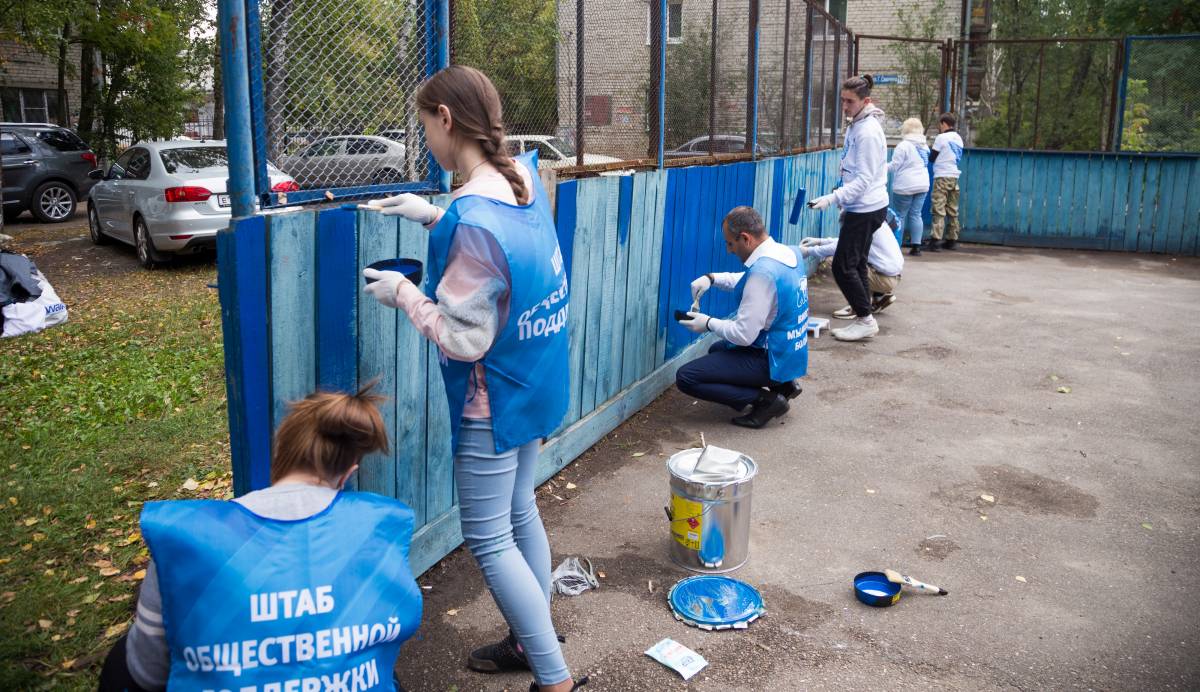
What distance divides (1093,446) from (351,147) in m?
4.51

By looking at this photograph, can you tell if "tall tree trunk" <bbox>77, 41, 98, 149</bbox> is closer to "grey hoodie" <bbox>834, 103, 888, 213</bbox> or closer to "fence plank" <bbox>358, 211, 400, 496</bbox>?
"grey hoodie" <bbox>834, 103, 888, 213</bbox>

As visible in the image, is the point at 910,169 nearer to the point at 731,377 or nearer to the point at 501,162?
the point at 731,377

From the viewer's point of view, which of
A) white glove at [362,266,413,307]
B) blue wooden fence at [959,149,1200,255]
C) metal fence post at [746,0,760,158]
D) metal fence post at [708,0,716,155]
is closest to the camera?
white glove at [362,266,413,307]

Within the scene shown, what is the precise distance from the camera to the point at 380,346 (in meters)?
3.39

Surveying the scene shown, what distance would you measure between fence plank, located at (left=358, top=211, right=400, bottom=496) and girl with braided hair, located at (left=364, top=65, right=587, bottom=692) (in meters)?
0.56

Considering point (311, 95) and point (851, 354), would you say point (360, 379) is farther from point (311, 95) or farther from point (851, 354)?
point (851, 354)

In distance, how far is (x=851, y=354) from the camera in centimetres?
756

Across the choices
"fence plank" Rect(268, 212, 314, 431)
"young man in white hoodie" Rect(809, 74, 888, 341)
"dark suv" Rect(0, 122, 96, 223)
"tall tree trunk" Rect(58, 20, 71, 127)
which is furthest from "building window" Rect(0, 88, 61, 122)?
"fence plank" Rect(268, 212, 314, 431)

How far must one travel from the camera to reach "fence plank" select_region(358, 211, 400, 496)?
10.6 feet

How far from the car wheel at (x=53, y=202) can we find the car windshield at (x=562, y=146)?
50.2ft

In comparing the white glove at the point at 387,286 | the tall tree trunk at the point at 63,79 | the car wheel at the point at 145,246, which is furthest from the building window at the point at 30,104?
the white glove at the point at 387,286

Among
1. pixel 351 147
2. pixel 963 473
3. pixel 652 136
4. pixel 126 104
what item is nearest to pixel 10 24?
pixel 126 104

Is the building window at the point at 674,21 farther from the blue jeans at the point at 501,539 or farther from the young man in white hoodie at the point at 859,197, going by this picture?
the blue jeans at the point at 501,539

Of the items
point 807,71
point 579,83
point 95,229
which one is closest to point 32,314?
point 579,83
